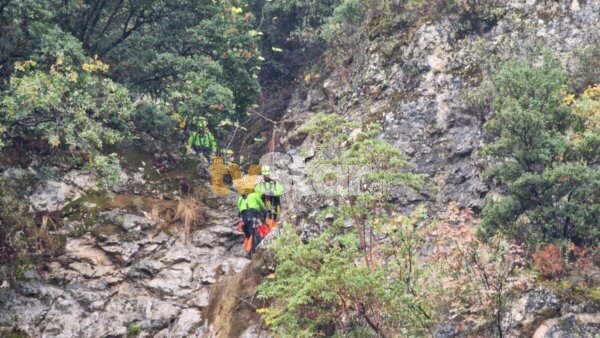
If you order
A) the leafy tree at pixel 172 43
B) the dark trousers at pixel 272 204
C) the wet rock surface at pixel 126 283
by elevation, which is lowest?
the wet rock surface at pixel 126 283

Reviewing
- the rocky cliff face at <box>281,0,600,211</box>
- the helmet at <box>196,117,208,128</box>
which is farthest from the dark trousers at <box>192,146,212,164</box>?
the rocky cliff face at <box>281,0,600,211</box>

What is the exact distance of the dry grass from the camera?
1460cm

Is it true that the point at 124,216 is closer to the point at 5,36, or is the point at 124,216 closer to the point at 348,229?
the point at 5,36

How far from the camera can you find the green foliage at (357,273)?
8.30 metres

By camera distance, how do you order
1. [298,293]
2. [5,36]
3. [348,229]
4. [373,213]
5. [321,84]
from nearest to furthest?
[298,293] < [373,213] < [348,229] < [5,36] < [321,84]

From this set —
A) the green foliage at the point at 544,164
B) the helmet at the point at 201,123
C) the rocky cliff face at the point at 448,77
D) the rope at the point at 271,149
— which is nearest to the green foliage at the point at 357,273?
the green foliage at the point at 544,164

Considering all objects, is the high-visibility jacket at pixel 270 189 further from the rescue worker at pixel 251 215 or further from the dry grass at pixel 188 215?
the dry grass at pixel 188 215

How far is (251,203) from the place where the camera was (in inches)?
532

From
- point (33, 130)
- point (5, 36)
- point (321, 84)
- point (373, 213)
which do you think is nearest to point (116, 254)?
point (33, 130)

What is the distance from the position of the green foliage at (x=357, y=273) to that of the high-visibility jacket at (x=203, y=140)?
7.25 meters

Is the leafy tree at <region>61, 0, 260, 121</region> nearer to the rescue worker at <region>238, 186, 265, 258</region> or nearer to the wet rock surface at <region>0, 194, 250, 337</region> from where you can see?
the rescue worker at <region>238, 186, 265, 258</region>

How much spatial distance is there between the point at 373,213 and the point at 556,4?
7877 millimetres

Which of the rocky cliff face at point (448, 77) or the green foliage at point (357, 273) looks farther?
the rocky cliff face at point (448, 77)

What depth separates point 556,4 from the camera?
14.6 m
